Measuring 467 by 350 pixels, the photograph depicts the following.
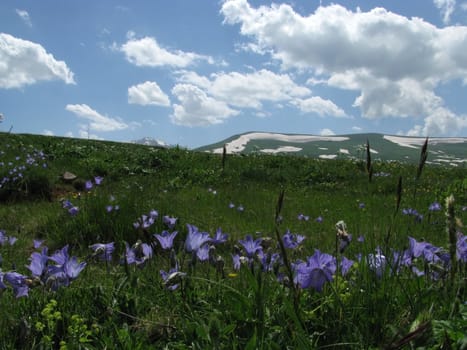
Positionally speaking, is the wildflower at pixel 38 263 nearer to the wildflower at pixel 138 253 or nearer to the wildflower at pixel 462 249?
the wildflower at pixel 138 253

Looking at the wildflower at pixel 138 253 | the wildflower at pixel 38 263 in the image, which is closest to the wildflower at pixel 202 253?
the wildflower at pixel 138 253

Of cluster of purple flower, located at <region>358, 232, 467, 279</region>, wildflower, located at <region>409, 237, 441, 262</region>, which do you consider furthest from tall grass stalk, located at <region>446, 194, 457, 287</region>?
wildflower, located at <region>409, 237, 441, 262</region>

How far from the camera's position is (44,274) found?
2141 mm

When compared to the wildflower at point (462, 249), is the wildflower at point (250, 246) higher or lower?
lower

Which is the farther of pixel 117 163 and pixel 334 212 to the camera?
pixel 117 163

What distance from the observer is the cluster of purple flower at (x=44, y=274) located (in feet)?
6.69

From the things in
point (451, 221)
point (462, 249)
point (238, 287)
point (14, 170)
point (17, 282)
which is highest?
point (451, 221)

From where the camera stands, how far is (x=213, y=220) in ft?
19.3

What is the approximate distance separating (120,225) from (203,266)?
1.78m

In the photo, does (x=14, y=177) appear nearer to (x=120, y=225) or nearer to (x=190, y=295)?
(x=120, y=225)

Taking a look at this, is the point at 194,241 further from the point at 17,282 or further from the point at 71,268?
the point at 17,282

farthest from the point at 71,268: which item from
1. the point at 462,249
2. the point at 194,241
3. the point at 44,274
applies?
the point at 462,249

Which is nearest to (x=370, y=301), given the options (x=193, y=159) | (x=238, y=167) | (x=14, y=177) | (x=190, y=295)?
(x=190, y=295)

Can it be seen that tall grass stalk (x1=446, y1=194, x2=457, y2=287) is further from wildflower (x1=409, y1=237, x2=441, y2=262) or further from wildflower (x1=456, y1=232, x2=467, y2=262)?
wildflower (x1=409, y1=237, x2=441, y2=262)
